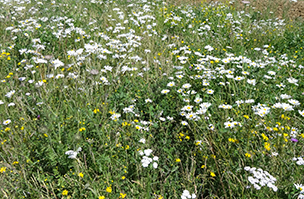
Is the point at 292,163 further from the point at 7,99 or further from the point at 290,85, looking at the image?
the point at 7,99

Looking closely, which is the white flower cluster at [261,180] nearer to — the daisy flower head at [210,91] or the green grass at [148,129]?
the green grass at [148,129]

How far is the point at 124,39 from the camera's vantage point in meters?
3.97

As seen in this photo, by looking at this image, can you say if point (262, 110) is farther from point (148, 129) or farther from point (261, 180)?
point (148, 129)

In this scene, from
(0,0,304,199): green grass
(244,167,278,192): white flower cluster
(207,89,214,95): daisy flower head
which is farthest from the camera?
(207,89,214,95): daisy flower head

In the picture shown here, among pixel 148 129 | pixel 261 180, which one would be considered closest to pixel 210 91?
pixel 148 129

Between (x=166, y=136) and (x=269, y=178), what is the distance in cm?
95

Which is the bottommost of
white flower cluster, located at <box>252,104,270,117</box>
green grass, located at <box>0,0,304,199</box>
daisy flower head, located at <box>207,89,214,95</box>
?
green grass, located at <box>0,0,304,199</box>

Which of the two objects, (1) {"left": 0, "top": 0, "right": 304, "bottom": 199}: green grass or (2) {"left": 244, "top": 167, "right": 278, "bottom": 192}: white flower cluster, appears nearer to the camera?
(2) {"left": 244, "top": 167, "right": 278, "bottom": 192}: white flower cluster

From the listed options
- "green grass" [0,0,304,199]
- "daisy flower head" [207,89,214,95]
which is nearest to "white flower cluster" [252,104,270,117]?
"green grass" [0,0,304,199]

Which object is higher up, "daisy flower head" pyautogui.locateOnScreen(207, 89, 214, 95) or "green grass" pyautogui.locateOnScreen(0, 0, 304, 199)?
"daisy flower head" pyautogui.locateOnScreen(207, 89, 214, 95)

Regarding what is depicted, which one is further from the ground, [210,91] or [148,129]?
[210,91]

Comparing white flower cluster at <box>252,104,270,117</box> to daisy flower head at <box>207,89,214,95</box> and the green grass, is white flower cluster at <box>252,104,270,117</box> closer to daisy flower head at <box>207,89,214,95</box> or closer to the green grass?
the green grass

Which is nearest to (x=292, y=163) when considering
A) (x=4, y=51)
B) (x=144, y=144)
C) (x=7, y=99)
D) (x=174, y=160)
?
(x=174, y=160)

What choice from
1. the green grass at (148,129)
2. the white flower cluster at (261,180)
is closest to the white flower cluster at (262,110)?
the green grass at (148,129)
